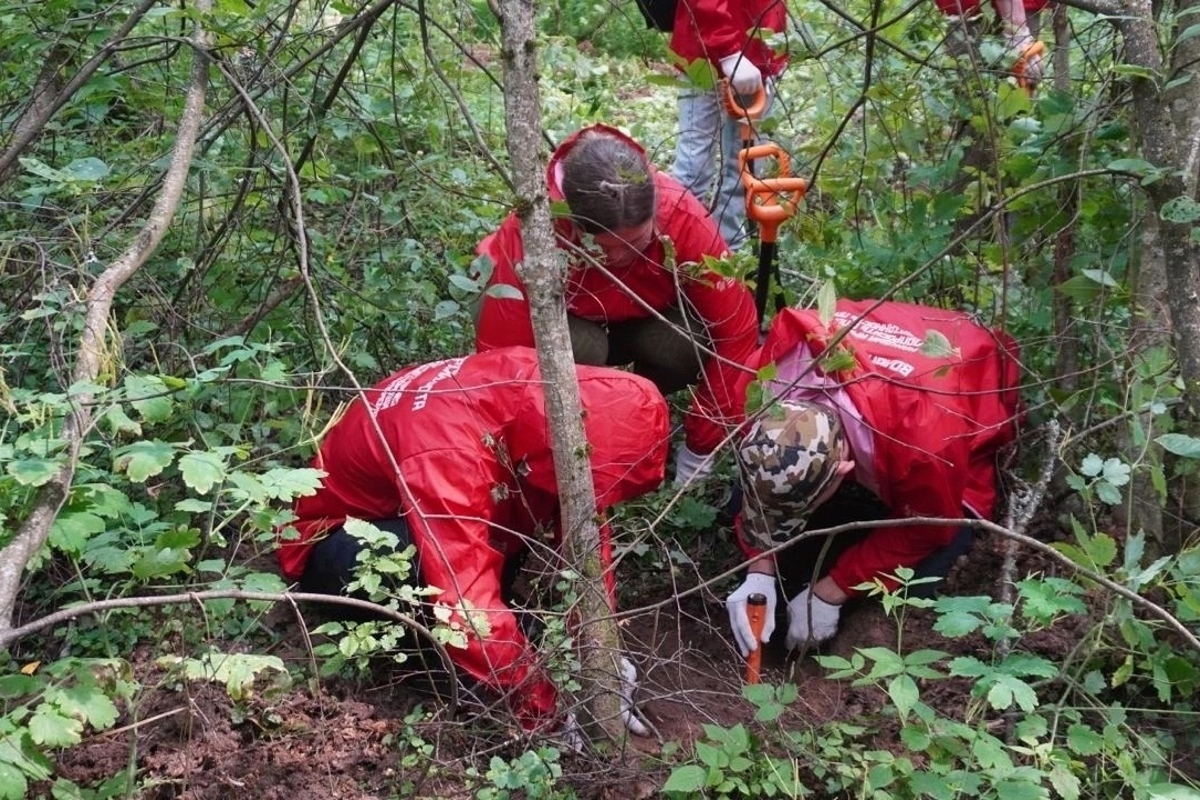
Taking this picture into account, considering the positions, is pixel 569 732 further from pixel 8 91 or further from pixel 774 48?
pixel 8 91

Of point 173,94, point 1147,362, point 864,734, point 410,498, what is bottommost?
point 864,734

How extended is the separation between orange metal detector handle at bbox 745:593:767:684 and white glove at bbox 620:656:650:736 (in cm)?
36

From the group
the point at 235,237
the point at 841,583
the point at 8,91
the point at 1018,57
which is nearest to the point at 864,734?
the point at 841,583

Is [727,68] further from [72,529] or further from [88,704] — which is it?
[88,704]

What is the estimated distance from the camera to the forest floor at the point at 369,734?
2176 mm

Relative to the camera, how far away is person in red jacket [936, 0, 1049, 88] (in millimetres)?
2984

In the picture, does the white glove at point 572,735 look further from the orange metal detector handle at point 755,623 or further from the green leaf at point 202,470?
the green leaf at point 202,470

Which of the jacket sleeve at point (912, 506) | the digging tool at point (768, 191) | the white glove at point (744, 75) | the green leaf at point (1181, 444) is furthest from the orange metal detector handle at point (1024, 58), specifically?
the green leaf at point (1181, 444)

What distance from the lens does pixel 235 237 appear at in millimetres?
3533

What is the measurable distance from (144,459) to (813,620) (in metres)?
1.72

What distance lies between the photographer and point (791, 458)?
246 centimetres

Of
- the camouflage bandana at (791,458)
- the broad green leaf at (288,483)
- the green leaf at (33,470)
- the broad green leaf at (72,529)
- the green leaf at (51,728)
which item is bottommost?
the green leaf at (51,728)

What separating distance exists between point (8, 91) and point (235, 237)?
0.77m

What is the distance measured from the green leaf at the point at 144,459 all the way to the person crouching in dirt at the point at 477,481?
1.45 ft
